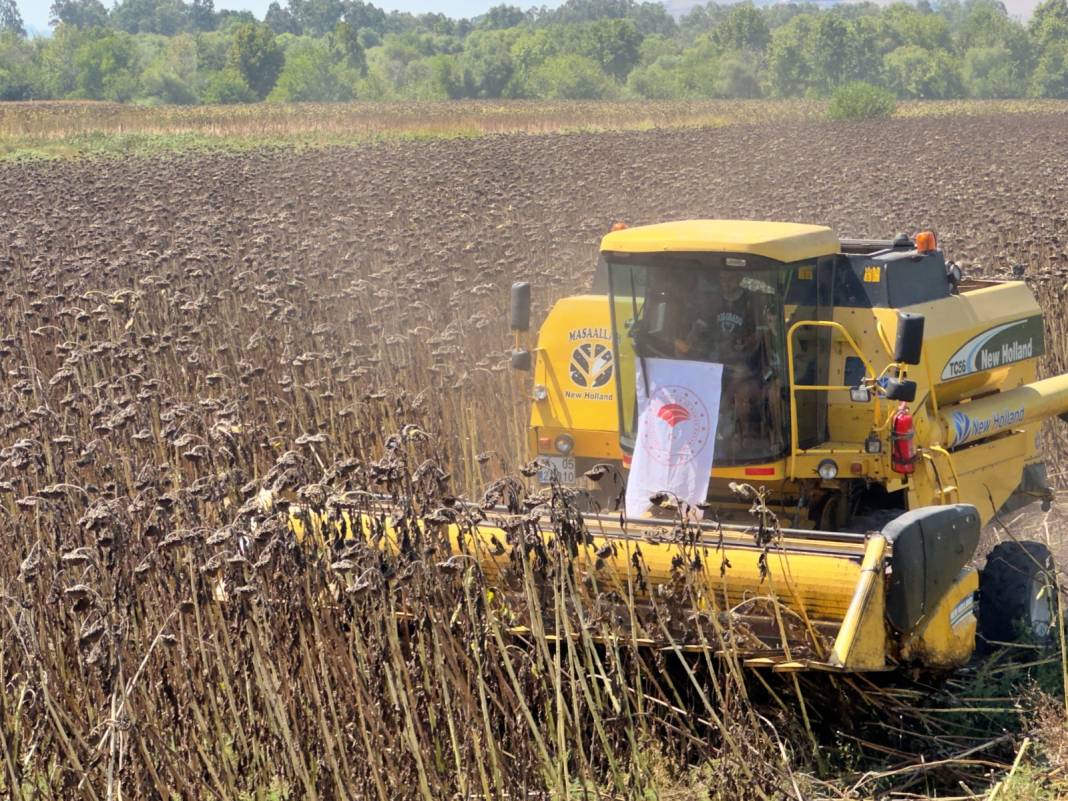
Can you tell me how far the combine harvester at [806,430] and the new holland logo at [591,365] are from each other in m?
0.01

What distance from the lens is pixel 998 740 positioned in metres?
5.16

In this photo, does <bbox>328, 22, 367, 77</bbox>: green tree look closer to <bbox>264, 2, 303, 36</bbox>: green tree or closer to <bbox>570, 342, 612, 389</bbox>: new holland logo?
<bbox>264, 2, 303, 36</bbox>: green tree

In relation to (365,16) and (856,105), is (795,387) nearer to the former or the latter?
(856,105)

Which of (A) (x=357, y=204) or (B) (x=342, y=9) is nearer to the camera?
(A) (x=357, y=204)

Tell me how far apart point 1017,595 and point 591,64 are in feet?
278

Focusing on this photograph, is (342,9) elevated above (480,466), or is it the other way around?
(342,9)

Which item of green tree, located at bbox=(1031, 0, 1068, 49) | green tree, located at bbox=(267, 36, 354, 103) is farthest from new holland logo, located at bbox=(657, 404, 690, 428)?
green tree, located at bbox=(1031, 0, 1068, 49)

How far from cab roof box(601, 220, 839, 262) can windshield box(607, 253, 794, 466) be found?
0.19ft

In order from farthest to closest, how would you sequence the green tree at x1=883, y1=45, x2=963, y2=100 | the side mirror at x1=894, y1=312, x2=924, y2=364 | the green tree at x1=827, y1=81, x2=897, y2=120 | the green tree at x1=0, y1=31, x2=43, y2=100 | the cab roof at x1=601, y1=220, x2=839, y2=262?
the green tree at x1=883, y1=45, x2=963, y2=100 → the green tree at x1=0, y1=31, x2=43, y2=100 → the green tree at x1=827, y1=81, x2=897, y2=120 → the cab roof at x1=601, y1=220, x2=839, y2=262 → the side mirror at x1=894, y1=312, x2=924, y2=364

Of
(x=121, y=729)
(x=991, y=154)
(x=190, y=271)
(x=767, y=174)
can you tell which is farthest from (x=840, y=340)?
(x=991, y=154)

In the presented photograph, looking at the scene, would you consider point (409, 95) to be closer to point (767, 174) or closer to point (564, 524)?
point (767, 174)

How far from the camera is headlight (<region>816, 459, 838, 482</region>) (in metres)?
6.54

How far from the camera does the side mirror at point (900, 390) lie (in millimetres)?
6176

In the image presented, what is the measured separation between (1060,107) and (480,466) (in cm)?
6112
